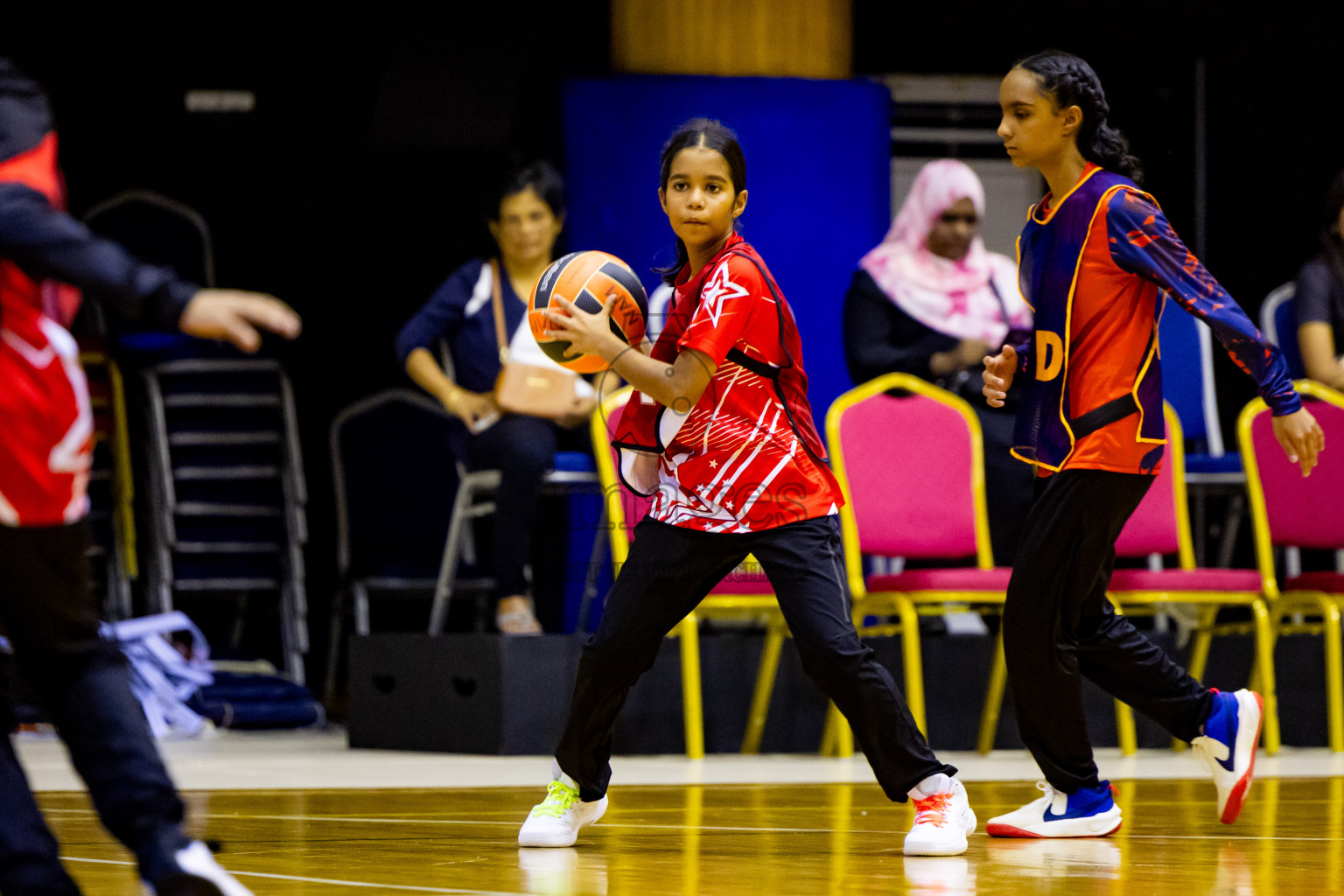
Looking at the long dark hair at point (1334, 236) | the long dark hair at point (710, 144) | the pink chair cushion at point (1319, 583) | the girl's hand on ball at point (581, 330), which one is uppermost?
the long dark hair at point (710, 144)

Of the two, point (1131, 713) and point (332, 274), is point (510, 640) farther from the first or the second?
point (332, 274)

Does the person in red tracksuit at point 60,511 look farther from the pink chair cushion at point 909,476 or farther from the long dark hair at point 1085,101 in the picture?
the pink chair cushion at point 909,476

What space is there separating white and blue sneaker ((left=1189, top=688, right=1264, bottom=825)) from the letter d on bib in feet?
2.21

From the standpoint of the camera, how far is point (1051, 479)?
10.9 ft

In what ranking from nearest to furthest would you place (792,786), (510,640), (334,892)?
1. (334,892)
2. (792,786)
3. (510,640)

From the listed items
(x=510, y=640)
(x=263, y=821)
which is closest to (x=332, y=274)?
(x=510, y=640)

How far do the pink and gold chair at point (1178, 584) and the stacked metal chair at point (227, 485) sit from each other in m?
3.18

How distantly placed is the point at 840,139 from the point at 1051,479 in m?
3.33

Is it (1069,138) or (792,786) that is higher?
(1069,138)

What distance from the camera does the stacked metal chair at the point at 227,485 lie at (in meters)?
6.93

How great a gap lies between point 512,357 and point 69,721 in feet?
11.1

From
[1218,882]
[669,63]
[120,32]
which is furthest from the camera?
[120,32]

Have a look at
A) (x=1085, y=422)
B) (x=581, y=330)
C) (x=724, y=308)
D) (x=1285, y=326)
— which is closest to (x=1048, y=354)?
(x=1085, y=422)

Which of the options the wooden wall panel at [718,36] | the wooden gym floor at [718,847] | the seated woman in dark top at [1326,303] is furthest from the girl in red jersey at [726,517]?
the wooden wall panel at [718,36]
